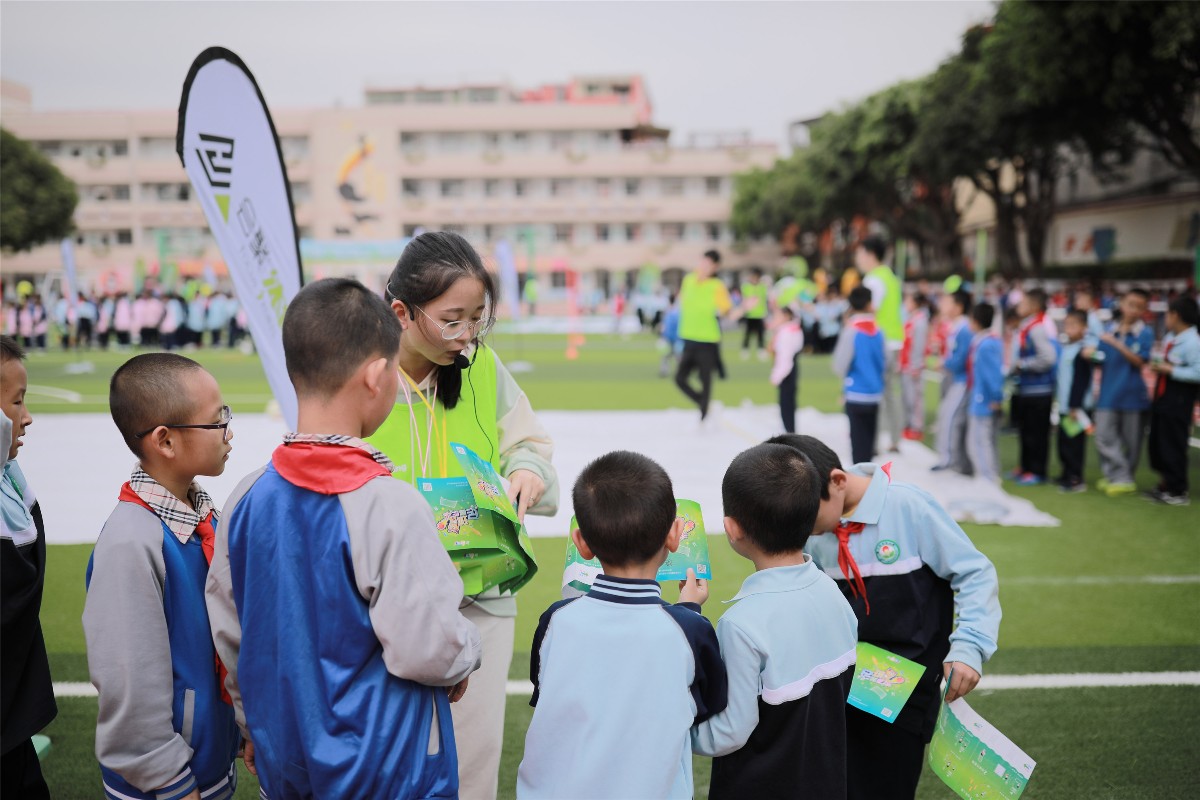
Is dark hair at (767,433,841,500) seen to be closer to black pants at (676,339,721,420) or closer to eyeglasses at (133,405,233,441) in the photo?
eyeglasses at (133,405,233,441)

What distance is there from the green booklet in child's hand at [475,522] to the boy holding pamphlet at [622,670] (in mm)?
285

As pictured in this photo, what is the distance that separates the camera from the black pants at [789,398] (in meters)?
10.1

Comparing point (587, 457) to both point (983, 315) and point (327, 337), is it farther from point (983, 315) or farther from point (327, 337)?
point (327, 337)

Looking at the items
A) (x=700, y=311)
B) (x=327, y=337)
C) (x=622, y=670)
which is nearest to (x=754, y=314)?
(x=700, y=311)

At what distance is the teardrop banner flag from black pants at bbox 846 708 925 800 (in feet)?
7.02

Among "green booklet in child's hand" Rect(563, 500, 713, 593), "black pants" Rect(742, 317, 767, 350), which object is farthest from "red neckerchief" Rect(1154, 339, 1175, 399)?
"black pants" Rect(742, 317, 767, 350)

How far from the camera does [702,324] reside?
37.0 ft

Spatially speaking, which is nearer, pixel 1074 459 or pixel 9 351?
pixel 9 351

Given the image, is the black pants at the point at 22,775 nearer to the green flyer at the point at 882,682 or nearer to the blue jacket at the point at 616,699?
the blue jacket at the point at 616,699

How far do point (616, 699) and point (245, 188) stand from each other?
8.55ft

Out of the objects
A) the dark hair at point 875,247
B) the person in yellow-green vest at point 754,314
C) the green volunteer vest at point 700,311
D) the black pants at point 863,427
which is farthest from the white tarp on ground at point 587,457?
the person in yellow-green vest at point 754,314

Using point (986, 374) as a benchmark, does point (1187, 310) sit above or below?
above

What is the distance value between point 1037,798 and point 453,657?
2.58m

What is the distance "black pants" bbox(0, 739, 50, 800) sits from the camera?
2463 mm
